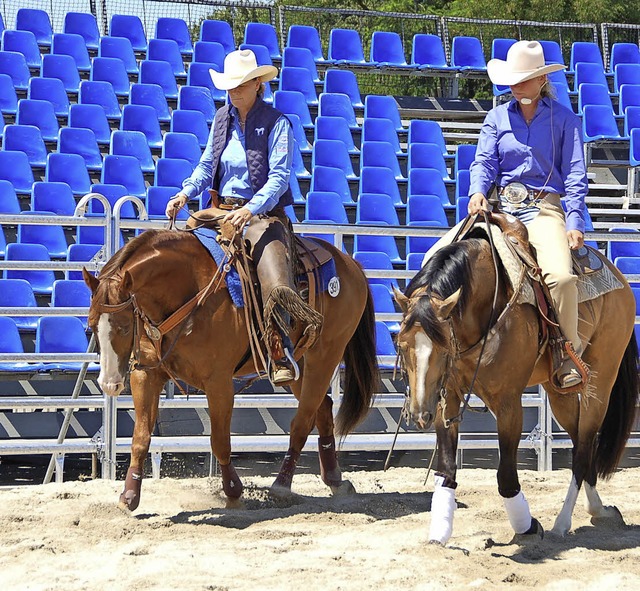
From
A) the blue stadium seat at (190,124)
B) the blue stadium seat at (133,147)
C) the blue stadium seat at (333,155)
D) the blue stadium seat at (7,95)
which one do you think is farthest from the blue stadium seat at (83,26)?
the blue stadium seat at (333,155)

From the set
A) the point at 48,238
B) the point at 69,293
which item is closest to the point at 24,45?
the point at 48,238

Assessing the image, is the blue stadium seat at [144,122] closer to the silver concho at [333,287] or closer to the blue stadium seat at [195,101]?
the blue stadium seat at [195,101]

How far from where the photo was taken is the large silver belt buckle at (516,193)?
521 centimetres

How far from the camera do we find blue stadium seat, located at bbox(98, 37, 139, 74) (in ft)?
46.0

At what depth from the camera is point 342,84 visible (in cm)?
1425

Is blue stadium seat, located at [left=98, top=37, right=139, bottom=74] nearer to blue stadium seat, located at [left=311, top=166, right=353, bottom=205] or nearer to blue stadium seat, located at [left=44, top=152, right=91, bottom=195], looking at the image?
blue stadium seat, located at [left=44, top=152, right=91, bottom=195]

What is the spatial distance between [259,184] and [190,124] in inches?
290

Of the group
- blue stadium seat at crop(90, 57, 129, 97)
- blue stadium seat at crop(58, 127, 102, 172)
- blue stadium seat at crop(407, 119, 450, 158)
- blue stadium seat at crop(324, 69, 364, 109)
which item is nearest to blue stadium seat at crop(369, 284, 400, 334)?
blue stadium seat at crop(58, 127, 102, 172)

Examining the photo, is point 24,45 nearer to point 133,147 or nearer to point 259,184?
point 133,147

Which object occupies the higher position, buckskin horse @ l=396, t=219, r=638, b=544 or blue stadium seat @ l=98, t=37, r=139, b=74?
blue stadium seat @ l=98, t=37, r=139, b=74

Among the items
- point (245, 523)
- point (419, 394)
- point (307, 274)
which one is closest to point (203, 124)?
point (307, 274)

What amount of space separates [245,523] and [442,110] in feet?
36.1

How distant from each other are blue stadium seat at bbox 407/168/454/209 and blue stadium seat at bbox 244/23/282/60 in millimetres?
3734

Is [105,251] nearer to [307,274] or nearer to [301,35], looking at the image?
[307,274]
